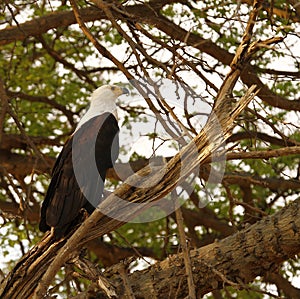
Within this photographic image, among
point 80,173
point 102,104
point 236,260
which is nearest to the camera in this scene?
point 236,260

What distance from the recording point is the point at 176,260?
4059mm

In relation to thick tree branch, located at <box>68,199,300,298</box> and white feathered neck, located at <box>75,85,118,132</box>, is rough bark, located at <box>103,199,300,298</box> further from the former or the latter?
white feathered neck, located at <box>75,85,118,132</box>

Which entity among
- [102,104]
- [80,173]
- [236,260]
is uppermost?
[102,104]

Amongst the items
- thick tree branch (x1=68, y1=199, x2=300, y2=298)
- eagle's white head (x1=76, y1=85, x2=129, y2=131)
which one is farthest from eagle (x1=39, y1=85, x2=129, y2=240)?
thick tree branch (x1=68, y1=199, x2=300, y2=298)

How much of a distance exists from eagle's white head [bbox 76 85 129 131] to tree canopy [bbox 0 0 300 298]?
0.71 ft

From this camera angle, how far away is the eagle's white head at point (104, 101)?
214 inches

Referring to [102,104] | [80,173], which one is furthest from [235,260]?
[102,104]

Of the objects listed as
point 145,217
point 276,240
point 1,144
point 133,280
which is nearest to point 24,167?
point 1,144

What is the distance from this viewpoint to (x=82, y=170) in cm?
483

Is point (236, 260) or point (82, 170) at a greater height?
point (82, 170)

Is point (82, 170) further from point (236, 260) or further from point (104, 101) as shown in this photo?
point (236, 260)

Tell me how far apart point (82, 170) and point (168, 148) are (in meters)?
1.04

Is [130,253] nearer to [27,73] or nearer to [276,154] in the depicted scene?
[27,73]

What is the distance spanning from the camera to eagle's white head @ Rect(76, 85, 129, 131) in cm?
544
